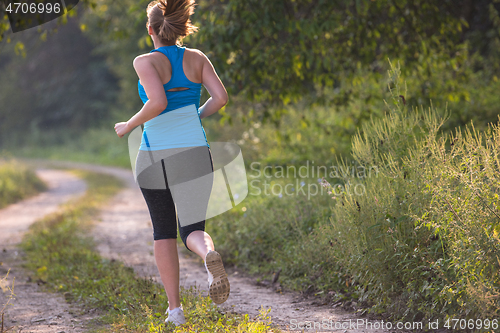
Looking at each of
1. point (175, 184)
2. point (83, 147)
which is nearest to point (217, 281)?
point (175, 184)

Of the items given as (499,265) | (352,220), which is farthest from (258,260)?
(499,265)

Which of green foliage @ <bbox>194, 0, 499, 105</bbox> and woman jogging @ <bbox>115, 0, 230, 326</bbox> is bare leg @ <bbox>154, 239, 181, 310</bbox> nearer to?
woman jogging @ <bbox>115, 0, 230, 326</bbox>

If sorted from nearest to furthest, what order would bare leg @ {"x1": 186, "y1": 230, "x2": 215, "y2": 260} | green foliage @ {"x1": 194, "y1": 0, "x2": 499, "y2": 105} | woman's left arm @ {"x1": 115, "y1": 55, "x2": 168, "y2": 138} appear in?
woman's left arm @ {"x1": 115, "y1": 55, "x2": 168, "y2": 138}, bare leg @ {"x1": 186, "y1": 230, "x2": 215, "y2": 260}, green foliage @ {"x1": 194, "y1": 0, "x2": 499, "y2": 105}

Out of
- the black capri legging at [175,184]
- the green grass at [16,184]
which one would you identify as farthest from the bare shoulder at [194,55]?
the green grass at [16,184]

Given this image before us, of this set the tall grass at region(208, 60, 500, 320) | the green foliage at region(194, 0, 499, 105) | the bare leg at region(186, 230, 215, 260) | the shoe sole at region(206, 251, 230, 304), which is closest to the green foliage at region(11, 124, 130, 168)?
the green foliage at region(194, 0, 499, 105)

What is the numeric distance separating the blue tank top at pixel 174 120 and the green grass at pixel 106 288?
1066 millimetres

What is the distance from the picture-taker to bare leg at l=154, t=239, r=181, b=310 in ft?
9.35

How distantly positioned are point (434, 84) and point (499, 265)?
5.54 metres

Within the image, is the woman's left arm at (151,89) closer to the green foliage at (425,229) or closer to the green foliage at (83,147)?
the green foliage at (425,229)

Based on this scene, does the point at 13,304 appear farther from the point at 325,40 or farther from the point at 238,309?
the point at 325,40

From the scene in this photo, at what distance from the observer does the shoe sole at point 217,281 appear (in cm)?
251

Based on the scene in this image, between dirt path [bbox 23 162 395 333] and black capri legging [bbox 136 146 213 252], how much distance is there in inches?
37.6

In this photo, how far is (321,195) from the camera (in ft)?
16.8

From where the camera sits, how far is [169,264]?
286 cm
